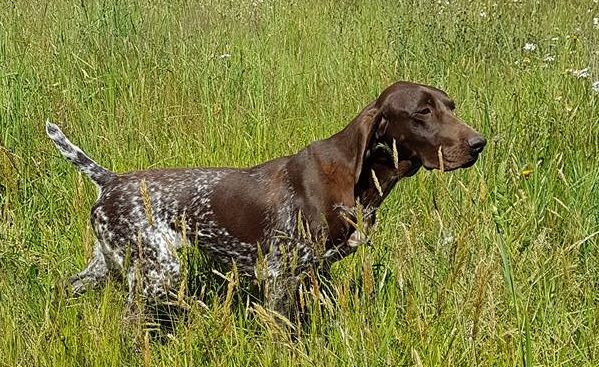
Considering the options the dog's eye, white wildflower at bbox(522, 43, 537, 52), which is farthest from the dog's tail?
white wildflower at bbox(522, 43, 537, 52)

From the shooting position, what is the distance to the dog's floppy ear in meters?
3.19

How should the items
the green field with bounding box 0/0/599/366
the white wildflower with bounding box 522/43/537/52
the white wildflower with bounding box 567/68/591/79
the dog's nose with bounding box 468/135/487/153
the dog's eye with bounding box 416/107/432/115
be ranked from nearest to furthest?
the green field with bounding box 0/0/599/366 → the dog's nose with bounding box 468/135/487/153 → the dog's eye with bounding box 416/107/432/115 → the white wildflower with bounding box 567/68/591/79 → the white wildflower with bounding box 522/43/537/52

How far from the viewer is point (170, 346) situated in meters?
2.68

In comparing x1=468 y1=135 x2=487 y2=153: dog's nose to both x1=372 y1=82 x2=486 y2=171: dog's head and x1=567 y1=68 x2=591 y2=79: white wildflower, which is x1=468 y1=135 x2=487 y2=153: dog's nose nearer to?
x1=372 y1=82 x2=486 y2=171: dog's head

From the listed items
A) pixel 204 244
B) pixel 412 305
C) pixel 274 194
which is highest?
pixel 412 305

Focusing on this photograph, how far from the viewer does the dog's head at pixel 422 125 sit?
3.19 metres

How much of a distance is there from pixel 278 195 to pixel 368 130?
533 millimetres

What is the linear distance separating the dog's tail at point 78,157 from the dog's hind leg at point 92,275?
320 mm

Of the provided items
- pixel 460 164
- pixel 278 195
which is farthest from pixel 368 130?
pixel 278 195

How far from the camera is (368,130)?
323cm

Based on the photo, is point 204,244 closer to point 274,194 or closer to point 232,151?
point 274,194

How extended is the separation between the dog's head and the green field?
0.22 metres

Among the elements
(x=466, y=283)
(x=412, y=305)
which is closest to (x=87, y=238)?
(x=412, y=305)

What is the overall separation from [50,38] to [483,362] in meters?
4.19
